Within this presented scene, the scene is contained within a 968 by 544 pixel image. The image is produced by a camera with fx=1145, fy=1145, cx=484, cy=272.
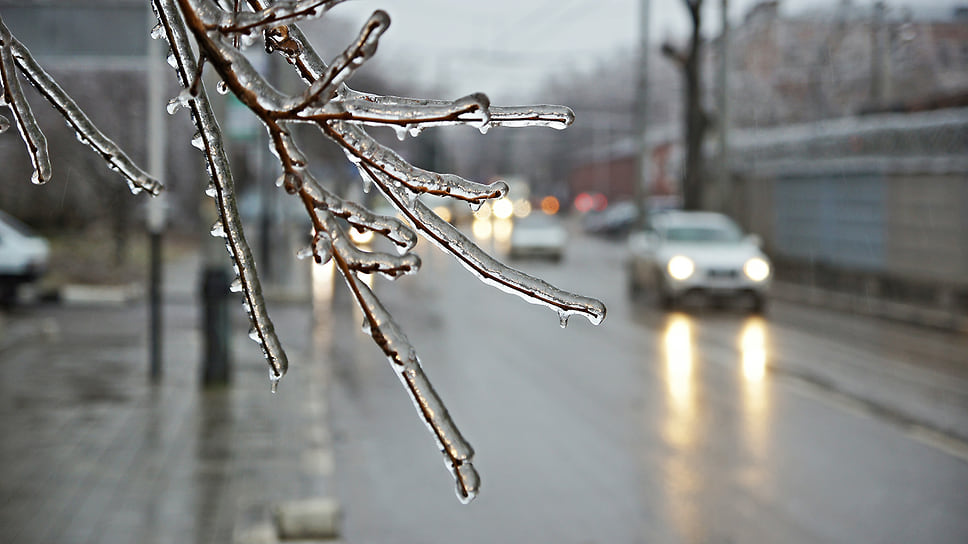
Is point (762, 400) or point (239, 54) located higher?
point (239, 54)

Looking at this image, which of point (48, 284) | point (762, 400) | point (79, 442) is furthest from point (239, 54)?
point (48, 284)

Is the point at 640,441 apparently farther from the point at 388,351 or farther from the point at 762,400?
the point at 388,351

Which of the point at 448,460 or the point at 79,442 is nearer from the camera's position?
→ the point at 448,460

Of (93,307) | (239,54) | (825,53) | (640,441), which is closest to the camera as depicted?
(239,54)

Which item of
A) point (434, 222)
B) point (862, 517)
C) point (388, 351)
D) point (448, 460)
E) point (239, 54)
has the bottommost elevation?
point (862, 517)

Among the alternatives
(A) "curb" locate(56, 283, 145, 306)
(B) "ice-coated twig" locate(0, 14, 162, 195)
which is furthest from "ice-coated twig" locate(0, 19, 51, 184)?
(A) "curb" locate(56, 283, 145, 306)

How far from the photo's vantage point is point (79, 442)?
8195 mm

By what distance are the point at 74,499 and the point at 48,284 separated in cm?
1740

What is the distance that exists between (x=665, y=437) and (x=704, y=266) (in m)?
10.5

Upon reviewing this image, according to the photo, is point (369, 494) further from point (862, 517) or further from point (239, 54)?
point (239, 54)

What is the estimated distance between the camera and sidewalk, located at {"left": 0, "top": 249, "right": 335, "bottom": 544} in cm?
624

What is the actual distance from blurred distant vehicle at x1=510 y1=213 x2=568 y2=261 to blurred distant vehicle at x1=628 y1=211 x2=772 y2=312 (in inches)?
521

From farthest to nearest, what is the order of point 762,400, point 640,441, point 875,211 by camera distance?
point 875,211 < point 762,400 < point 640,441

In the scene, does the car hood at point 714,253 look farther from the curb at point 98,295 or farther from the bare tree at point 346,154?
the bare tree at point 346,154
